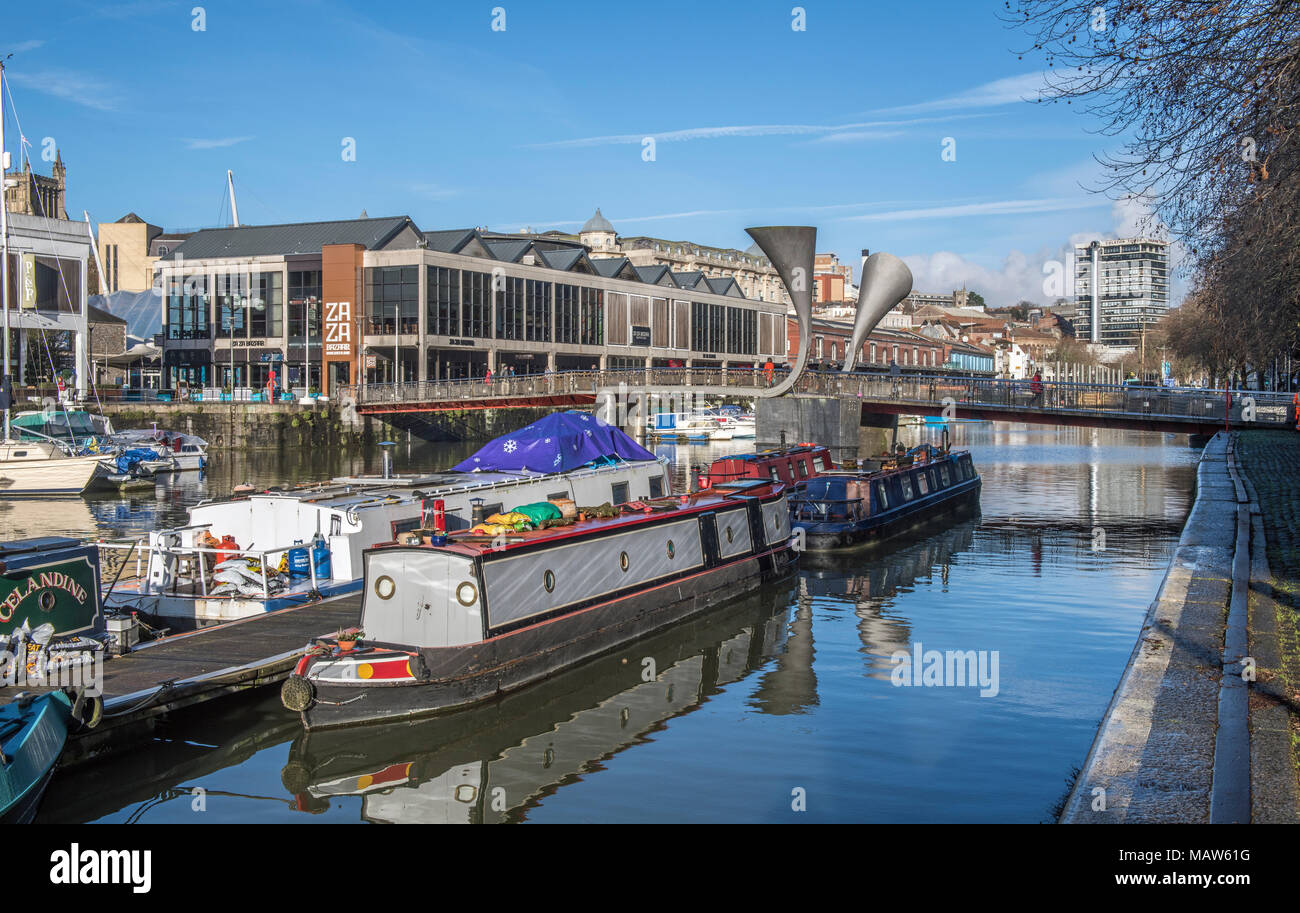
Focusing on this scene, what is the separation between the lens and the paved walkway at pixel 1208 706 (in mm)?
9023

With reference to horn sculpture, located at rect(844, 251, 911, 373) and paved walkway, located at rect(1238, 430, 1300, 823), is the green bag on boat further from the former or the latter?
horn sculpture, located at rect(844, 251, 911, 373)

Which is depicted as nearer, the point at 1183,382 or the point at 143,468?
the point at 143,468

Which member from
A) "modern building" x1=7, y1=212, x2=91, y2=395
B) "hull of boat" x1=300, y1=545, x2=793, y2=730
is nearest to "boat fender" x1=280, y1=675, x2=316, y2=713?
"hull of boat" x1=300, y1=545, x2=793, y2=730

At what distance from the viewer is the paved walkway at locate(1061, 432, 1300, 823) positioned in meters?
9.02

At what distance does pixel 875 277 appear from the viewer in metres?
45.7

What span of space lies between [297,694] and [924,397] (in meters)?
43.6

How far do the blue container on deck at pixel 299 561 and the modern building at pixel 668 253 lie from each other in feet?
362

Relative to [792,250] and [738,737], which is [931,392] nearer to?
[792,250]

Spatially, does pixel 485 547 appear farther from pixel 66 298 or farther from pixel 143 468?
pixel 66 298

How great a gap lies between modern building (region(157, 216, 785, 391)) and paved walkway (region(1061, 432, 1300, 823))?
64.8m

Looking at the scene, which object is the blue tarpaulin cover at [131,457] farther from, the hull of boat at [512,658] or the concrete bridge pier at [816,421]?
the hull of boat at [512,658]

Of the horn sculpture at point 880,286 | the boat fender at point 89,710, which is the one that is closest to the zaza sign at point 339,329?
the horn sculpture at point 880,286
